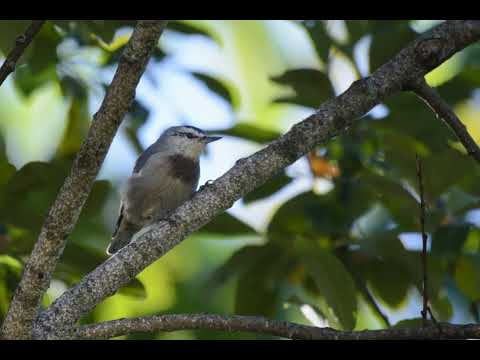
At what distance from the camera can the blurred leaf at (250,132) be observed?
4.53 m

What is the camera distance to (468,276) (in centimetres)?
425

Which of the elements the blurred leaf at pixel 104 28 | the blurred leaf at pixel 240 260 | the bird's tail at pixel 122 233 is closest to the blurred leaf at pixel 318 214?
the blurred leaf at pixel 240 260

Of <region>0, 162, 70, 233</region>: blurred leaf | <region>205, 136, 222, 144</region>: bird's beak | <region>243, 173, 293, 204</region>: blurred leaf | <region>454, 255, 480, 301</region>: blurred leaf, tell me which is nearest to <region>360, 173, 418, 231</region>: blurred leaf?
<region>454, 255, 480, 301</region>: blurred leaf

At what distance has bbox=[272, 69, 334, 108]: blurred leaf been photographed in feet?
14.7

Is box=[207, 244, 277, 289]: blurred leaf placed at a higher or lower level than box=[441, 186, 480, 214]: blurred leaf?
lower

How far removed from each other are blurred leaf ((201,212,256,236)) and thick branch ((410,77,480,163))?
4.55ft

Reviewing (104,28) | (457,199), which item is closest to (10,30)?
(104,28)

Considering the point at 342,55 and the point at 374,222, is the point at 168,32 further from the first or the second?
the point at 374,222

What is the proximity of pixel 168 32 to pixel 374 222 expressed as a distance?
180cm

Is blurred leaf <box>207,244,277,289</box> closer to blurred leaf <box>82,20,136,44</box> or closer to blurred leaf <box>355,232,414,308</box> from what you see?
blurred leaf <box>355,232,414,308</box>

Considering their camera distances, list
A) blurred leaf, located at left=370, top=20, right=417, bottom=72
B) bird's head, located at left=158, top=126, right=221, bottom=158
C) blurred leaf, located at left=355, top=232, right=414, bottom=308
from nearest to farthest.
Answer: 1. blurred leaf, located at left=370, top=20, right=417, bottom=72
2. blurred leaf, located at left=355, top=232, right=414, bottom=308
3. bird's head, located at left=158, top=126, right=221, bottom=158

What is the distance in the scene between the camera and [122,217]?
5746 millimetres
